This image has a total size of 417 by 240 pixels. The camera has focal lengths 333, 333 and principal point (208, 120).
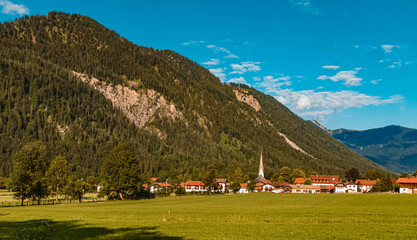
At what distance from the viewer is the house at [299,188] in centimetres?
16838

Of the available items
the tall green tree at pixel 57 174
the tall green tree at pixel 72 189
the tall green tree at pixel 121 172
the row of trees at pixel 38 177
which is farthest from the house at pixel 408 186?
the tall green tree at pixel 57 174

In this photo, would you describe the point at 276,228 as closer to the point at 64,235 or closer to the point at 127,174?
the point at 64,235

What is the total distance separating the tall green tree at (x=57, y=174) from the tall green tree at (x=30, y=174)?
5.57 feet

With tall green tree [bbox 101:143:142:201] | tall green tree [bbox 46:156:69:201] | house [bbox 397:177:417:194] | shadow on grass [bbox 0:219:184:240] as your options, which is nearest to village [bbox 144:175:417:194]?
house [bbox 397:177:417:194]

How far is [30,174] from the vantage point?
80.0m

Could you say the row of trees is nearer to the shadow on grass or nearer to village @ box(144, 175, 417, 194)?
the shadow on grass

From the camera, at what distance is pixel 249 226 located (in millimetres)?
31391

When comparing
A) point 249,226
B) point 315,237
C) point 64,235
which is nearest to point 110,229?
point 64,235

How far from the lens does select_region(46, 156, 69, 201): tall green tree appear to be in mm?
87037

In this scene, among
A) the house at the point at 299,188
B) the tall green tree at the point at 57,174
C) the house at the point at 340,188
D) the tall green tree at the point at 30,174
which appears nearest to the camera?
the tall green tree at the point at 30,174

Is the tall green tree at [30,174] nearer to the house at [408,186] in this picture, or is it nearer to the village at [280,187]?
the village at [280,187]

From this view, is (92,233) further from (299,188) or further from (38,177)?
(299,188)

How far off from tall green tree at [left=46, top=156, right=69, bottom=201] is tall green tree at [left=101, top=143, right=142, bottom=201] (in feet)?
35.9

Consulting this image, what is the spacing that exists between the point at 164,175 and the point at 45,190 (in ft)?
389
